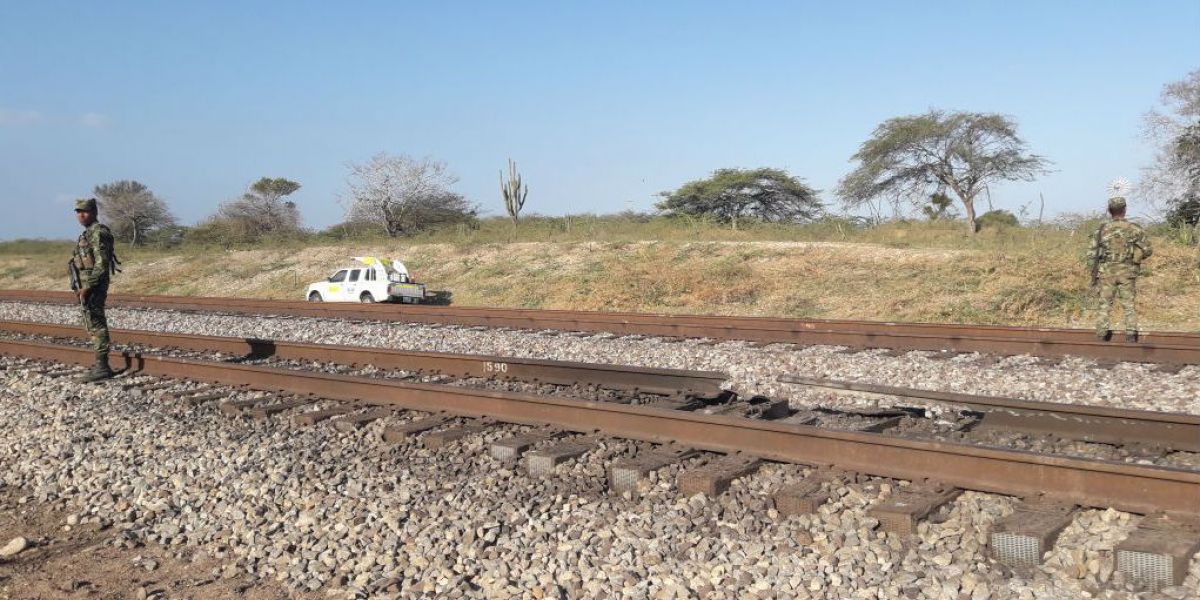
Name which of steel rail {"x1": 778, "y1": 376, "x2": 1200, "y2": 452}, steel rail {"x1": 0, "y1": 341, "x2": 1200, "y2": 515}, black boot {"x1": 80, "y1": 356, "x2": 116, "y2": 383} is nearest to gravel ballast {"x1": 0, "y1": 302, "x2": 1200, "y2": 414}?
steel rail {"x1": 778, "y1": 376, "x2": 1200, "y2": 452}

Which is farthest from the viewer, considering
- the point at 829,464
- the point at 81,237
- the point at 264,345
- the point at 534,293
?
the point at 534,293

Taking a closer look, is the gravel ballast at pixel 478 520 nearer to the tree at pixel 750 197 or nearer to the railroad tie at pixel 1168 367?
the railroad tie at pixel 1168 367

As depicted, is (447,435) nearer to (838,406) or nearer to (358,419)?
(358,419)

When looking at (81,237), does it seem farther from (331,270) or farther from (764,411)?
(331,270)

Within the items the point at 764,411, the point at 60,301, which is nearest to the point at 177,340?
the point at 764,411

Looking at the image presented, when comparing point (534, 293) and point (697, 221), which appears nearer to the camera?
point (534, 293)

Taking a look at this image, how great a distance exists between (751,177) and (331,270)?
64.4 ft

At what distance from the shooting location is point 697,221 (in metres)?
35.6

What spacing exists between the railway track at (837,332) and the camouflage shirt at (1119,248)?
0.83m

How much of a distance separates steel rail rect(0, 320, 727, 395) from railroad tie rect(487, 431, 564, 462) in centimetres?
204

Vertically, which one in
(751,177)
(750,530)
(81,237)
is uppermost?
(751,177)

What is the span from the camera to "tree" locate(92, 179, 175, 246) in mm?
65750

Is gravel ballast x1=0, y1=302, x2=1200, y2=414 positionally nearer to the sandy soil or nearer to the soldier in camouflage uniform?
the soldier in camouflage uniform

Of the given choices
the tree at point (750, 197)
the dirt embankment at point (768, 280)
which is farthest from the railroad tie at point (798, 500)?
the tree at point (750, 197)
